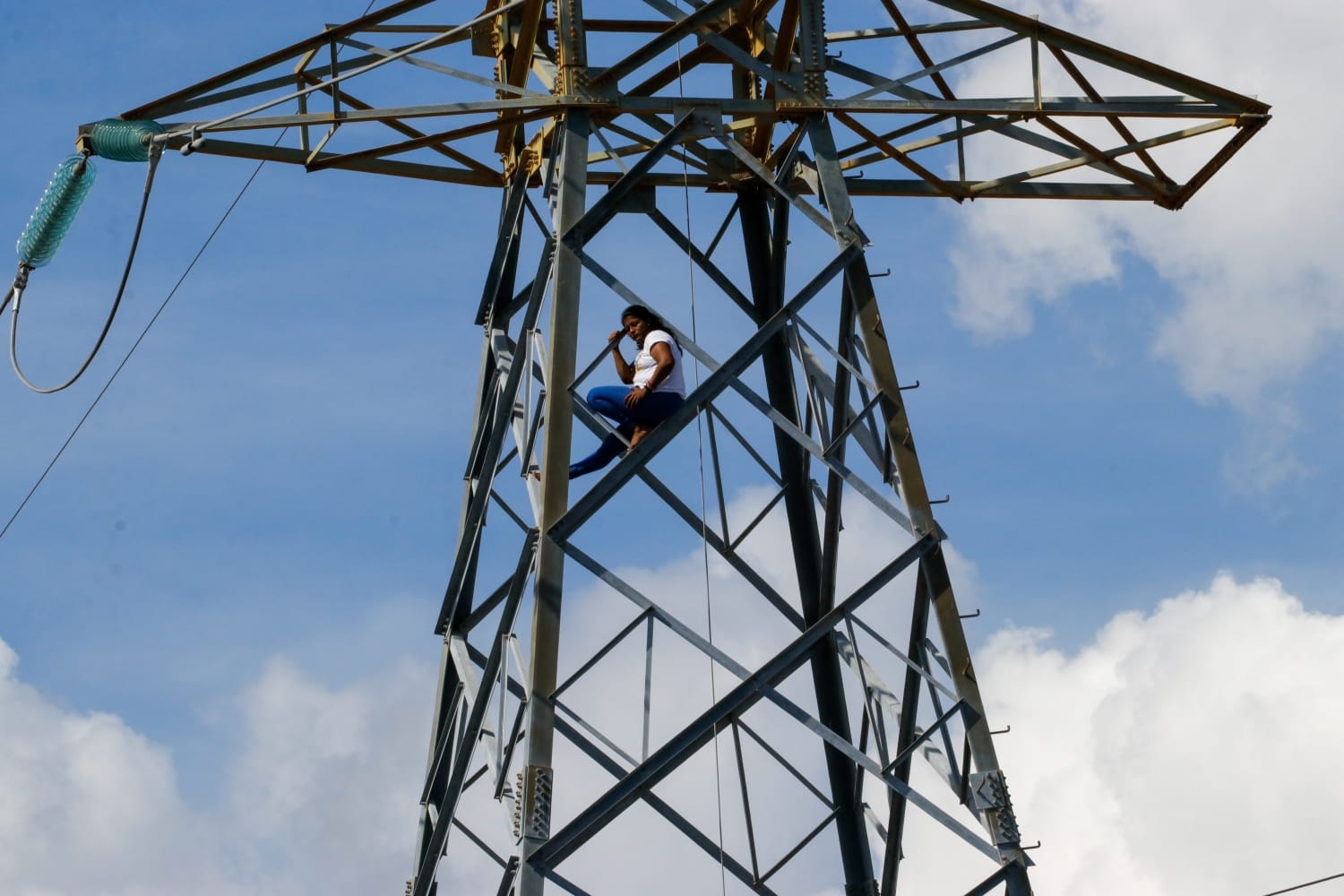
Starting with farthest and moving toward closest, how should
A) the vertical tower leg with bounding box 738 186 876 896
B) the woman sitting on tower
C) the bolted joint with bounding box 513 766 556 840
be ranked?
the vertical tower leg with bounding box 738 186 876 896 < the woman sitting on tower < the bolted joint with bounding box 513 766 556 840

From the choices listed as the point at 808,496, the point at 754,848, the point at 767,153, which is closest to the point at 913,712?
the point at 754,848

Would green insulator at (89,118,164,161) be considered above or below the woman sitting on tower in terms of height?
above

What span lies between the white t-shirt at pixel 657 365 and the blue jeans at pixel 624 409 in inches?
2.1

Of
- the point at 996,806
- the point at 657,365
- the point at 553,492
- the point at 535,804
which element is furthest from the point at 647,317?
the point at 996,806

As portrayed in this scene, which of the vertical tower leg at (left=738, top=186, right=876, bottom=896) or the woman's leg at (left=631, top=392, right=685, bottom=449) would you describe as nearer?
the woman's leg at (left=631, top=392, right=685, bottom=449)

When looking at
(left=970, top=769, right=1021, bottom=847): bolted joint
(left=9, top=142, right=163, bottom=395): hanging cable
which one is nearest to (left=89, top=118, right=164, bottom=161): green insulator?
(left=9, top=142, right=163, bottom=395): hanging cable

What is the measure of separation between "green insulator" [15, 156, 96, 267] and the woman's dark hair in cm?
418

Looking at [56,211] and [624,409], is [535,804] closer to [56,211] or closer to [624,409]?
[624,409]

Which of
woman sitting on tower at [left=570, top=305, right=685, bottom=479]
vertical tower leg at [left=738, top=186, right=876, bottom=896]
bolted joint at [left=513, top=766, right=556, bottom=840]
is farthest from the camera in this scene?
vertical tower leg at [left=738, top=186, right=876, bottom=896]

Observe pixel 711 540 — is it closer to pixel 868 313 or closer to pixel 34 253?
pixel 868 313

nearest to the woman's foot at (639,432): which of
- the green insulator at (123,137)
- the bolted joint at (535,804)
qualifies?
the bolted joint at (535,804)

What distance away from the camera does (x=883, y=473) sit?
1466 centimetres

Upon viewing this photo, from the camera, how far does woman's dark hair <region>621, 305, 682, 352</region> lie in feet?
47.1

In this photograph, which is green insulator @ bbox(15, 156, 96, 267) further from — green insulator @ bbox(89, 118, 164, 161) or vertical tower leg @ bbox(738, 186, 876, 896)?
vertical tower leg @ bbox(738, 186, 876, 896)
